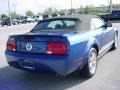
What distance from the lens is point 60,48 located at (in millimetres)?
4773

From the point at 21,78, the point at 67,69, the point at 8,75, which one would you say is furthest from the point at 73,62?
the point at 8,75

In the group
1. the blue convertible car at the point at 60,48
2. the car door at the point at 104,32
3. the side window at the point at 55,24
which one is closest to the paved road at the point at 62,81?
the blue convertible car at the point at 60,48

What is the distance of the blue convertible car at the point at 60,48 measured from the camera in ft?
15.6

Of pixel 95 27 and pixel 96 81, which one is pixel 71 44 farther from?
pixel 95 27

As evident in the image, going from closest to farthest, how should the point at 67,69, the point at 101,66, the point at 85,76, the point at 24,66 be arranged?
the point at 67,69
the point at 24,66
the point at 85,76
the point at 101,66

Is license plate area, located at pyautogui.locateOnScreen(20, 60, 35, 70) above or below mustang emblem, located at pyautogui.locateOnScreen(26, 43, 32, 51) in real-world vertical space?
below

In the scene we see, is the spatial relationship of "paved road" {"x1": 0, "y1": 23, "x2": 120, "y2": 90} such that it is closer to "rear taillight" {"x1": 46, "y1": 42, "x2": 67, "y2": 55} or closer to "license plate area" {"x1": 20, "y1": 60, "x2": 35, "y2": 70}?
"license plate area" {"x1": 20, "y1": 60, "x2": 35, "y2": 70}

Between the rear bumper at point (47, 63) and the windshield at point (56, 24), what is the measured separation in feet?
4.11

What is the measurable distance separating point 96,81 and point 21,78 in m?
1.77

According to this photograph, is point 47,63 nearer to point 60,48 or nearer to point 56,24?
point 60,48

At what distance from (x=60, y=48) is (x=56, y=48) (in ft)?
0.28

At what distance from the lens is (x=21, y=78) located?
19.0 ft

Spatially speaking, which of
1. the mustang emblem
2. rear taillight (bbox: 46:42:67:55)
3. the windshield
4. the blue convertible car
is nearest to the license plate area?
the blue convertible car

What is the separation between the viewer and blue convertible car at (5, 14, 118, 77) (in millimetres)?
4770
